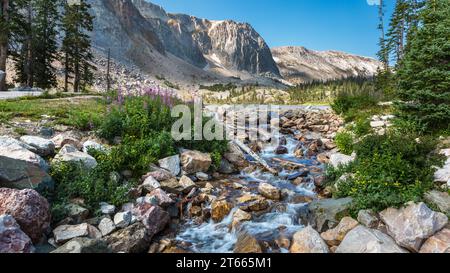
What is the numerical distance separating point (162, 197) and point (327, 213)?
389 cm

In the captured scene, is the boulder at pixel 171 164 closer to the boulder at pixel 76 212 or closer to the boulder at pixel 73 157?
the boulder at pixel 73 157

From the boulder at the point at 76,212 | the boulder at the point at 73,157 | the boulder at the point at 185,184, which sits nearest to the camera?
the boulder at the point at 76,212

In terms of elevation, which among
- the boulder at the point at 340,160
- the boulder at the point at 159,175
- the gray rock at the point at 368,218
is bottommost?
the gray rock at the point at 368,218

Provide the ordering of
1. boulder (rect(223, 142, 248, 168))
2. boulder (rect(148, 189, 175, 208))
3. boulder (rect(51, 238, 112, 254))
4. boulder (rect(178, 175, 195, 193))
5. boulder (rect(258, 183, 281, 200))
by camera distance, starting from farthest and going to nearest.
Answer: boulder (rect(223, 142, 248, 168))
boulder (rect(258, 183, 281, 200))
boulder (rect(178, 175, 195, 193))
boulder (rect(148, 189, 175, 208))
boulder (rect(51, 238, 112, 254))

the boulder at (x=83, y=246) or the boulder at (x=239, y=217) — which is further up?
the boulder at (x=83, y=246)

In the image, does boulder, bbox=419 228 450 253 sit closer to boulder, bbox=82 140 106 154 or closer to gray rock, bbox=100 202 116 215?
gray rock, bbox=100 202 116 215

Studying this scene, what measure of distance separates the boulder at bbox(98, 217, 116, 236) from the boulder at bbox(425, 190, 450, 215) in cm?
670

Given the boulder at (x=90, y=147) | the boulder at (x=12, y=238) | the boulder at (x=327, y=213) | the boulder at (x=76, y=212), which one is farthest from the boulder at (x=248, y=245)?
the boulder at (x=90, y=147)

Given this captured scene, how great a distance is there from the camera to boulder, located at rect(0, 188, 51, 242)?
4.45 m

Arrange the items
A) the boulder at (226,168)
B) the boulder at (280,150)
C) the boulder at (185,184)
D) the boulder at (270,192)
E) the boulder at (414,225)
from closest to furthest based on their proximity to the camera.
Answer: the boulder at (414,225), the boulder at (185,184), the boulder at (270,192), the boulder at (226,168), the boulder at (280,150)

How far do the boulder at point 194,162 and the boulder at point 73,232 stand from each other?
3728mm

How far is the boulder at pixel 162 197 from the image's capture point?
6.51 metres

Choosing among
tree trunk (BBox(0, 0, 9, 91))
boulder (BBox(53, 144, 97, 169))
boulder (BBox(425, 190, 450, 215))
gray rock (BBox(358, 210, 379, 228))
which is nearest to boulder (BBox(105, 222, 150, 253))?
boulder (BBox(53, 144, 97, 169))
